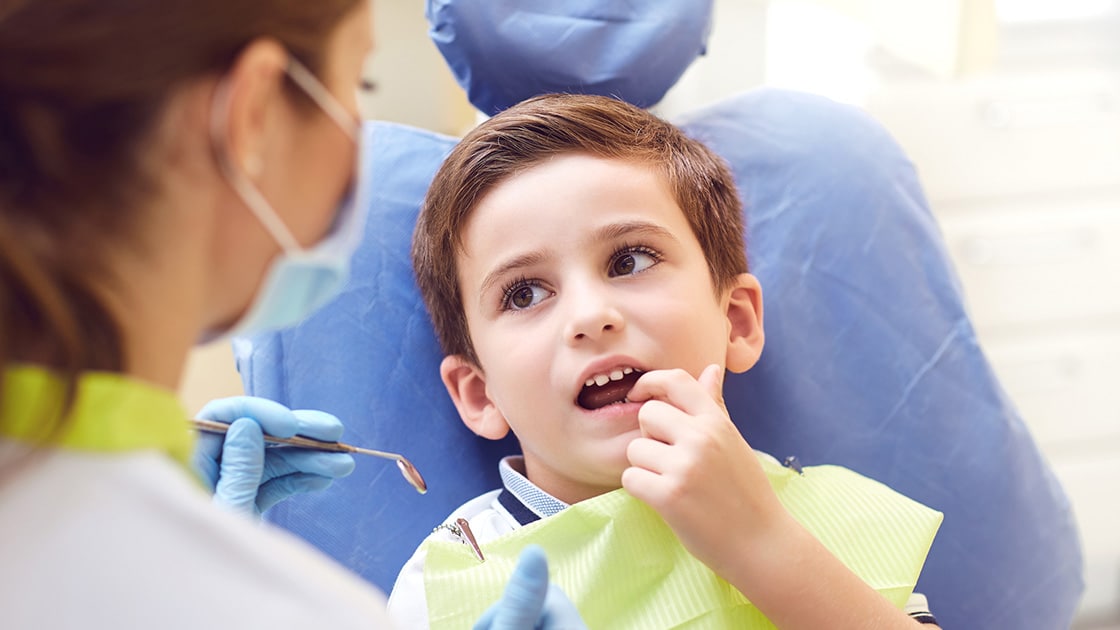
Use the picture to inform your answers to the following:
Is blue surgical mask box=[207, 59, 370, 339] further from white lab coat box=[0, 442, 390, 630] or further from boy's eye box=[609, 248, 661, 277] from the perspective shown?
boy's eye box=[609, 248, 661, 277]

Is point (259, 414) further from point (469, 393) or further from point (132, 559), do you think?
point (132, 559)

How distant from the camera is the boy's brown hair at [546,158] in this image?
1188 mm

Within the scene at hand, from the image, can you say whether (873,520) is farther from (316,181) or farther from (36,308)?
(36,308)

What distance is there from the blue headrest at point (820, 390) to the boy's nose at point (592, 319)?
350 millimetres

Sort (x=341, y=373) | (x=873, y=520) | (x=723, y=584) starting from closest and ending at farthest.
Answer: (x=723, y=584)
(x=873, y=520)
(x=341, y=373)

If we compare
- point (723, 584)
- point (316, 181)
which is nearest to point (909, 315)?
point (723, 584)

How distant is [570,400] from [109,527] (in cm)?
56

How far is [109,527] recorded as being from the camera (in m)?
0.59

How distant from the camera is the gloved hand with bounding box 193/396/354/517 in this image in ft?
3.64

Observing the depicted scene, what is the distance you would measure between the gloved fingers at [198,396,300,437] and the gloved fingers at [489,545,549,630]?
1.36 ft

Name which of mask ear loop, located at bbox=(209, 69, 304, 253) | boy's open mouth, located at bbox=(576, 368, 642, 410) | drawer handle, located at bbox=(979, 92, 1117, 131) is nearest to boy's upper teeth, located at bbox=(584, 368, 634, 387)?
boy's open mouth, located at bbox=(576, 368, 642, 410)

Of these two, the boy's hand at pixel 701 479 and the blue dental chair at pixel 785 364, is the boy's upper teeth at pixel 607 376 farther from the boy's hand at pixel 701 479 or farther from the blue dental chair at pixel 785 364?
the blue dental chair at pixel 785 364

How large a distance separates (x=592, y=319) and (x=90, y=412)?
53 cm

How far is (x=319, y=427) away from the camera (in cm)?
115
